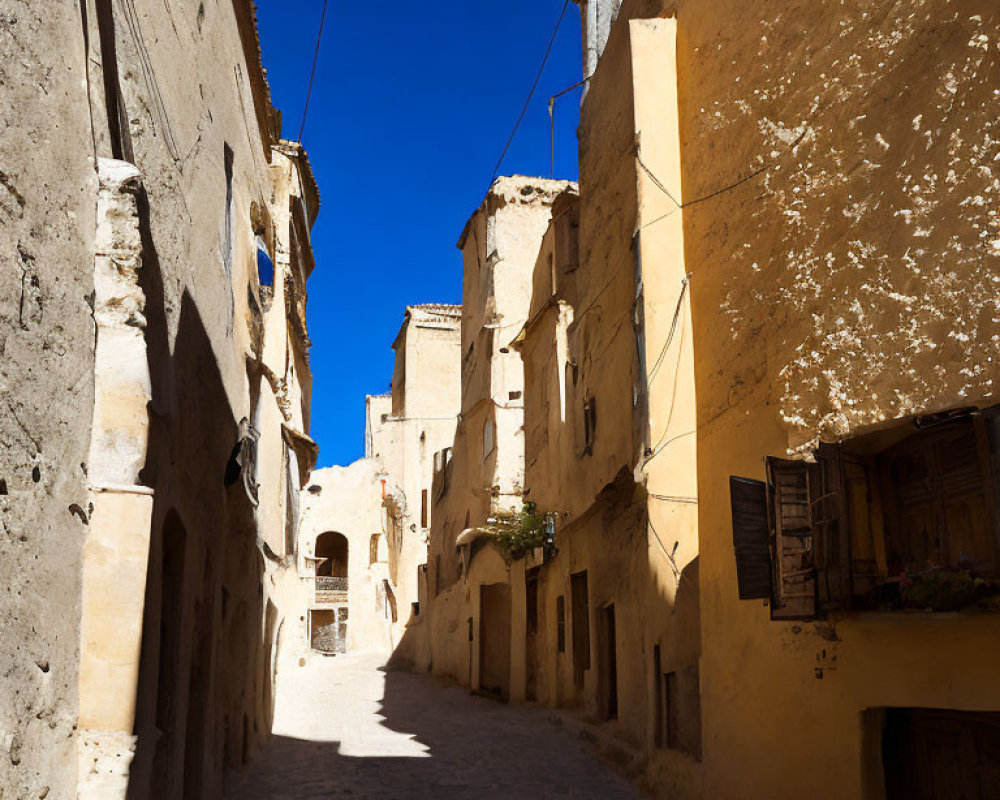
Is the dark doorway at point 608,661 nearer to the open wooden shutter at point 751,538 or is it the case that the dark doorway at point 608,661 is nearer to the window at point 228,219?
the open wooden shutter at point 751,538

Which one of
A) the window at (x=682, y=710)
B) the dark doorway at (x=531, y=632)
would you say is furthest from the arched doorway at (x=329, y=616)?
the window at (x=682, y=710)

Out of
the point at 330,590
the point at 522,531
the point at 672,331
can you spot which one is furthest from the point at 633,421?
the point at 330,590

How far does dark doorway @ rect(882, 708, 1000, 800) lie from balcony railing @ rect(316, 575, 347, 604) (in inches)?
1417

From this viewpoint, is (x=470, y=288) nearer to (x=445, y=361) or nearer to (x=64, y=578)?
(x=445, y=361)

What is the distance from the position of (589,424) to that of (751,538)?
23.3 ft

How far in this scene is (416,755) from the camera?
13.5 meters

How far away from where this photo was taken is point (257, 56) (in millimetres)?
13227

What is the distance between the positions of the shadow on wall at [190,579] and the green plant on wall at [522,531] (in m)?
6.76

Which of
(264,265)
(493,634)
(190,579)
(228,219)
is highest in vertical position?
(264,265)

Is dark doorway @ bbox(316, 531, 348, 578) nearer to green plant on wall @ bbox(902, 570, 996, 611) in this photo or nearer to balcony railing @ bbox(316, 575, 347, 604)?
balcony railing @ bbox(316, 575, 347, 604)

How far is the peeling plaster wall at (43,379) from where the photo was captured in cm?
409

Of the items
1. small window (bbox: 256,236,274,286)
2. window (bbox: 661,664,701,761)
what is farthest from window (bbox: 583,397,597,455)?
small window (bbox: 256,236,274,286)

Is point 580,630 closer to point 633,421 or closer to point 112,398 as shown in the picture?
point 633,421

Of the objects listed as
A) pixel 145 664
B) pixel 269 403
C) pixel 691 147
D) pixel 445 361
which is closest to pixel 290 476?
pixel 269 403
